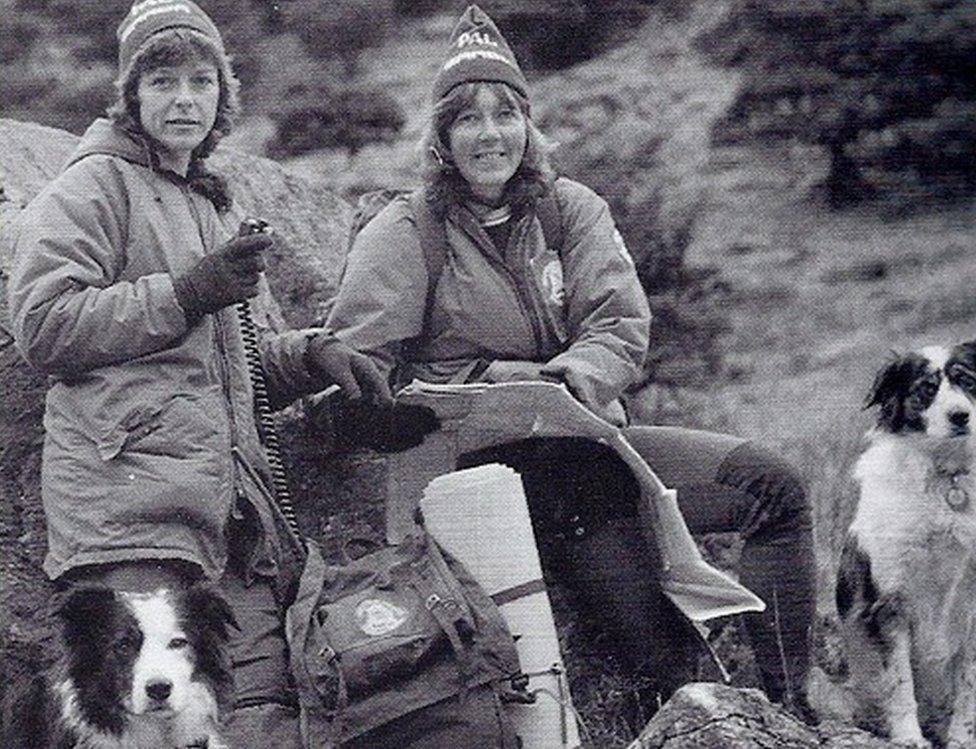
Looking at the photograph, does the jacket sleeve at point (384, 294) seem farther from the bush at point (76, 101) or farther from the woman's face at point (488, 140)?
the bush at point (76, 101)

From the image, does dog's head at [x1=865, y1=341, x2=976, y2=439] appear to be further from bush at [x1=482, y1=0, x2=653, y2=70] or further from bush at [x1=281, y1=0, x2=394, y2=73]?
bush at [x1=281, y1=0, x2=394, y2=73]

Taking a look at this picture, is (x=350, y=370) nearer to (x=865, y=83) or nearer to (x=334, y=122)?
(x=334, y=122)

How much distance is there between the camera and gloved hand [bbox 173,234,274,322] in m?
2.18

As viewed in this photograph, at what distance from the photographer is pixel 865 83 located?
340 centimetres

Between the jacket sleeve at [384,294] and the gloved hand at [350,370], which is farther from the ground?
the jacket sleeve at [384,294]

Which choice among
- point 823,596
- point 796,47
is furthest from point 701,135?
point 823,596

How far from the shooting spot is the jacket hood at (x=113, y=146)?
2338 mm

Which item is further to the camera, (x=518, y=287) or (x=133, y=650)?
(x=518, y=287)

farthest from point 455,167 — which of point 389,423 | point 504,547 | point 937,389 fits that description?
point 937,389

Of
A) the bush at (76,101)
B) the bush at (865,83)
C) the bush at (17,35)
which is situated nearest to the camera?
the bush at (17,35)

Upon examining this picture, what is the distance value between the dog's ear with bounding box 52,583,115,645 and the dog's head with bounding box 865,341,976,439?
148 cm

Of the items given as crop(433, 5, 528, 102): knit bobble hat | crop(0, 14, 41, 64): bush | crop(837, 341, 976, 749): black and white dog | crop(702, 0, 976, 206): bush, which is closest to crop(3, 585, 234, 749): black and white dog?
crop(433, 5, 528, 102): knit bobble hat

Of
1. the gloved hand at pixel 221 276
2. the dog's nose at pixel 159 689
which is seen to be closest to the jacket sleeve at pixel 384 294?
the gloved hand at pixel 221 276

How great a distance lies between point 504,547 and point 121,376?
666 millimetres
